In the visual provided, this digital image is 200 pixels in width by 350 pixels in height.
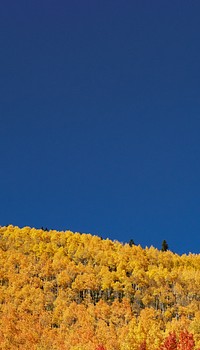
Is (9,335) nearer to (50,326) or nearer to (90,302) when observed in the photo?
(50,326)

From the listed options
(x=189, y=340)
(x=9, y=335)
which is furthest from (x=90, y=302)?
(x=189, y=340)

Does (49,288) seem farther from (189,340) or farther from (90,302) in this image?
(189,340)

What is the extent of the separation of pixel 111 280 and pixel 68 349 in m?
63.5

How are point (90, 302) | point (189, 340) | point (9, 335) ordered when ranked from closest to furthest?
point (189, 340) < point (9, 335) < point (90, 302)

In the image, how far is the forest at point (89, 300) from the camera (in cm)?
11919

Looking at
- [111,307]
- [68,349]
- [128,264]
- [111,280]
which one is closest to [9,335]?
[68,349]

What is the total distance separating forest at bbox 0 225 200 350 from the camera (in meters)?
119

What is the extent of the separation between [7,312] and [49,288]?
2302 cm

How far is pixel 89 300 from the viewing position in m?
160

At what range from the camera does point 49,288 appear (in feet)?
546

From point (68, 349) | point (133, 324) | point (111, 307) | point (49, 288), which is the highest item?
point (49, 288)

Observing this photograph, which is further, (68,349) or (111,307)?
(111,307)

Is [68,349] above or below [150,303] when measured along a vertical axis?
below

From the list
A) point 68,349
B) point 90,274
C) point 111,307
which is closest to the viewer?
point 68,349
